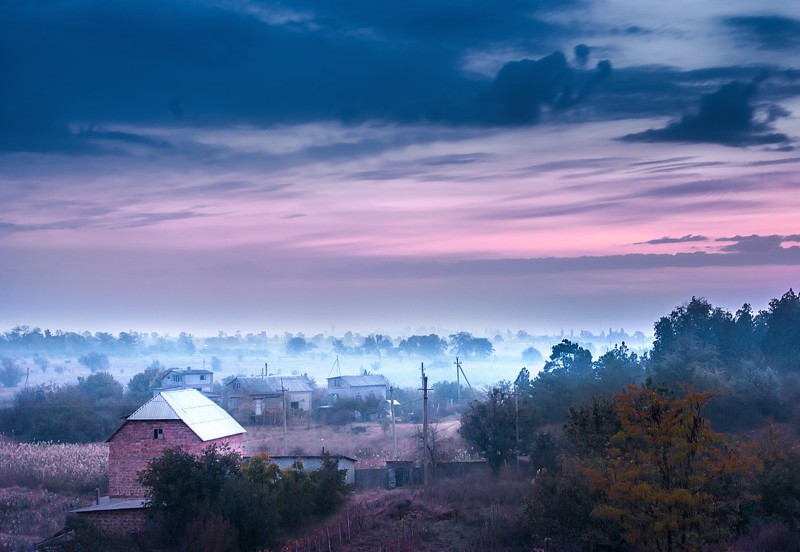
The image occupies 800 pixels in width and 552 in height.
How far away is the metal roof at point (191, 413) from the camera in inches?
1603

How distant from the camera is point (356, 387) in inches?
3787

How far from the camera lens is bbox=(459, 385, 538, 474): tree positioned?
4819 cm

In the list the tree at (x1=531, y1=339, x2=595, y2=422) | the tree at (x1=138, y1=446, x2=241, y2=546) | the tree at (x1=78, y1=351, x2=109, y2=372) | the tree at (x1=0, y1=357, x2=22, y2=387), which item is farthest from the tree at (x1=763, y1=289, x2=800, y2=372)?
the tree at (x1=78, y1=351, x2=109, y2=372)

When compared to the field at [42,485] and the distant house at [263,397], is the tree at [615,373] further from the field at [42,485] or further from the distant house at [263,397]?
the field at [42,485]

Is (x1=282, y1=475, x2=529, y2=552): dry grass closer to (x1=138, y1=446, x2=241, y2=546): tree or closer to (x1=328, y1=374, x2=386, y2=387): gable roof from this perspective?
(x1=138, y1=446, x2=241, y2=546): tree

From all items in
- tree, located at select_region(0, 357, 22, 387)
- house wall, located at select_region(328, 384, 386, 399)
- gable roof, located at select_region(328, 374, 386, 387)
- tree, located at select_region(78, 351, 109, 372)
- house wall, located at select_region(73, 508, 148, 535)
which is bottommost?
house wall, located at select_region(73, 508, 148, 535)

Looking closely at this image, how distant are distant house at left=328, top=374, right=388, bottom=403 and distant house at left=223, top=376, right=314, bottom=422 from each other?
369 cm

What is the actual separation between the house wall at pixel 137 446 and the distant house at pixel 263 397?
31.0 meters

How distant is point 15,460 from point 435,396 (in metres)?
58.2

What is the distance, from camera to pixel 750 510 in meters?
29.5

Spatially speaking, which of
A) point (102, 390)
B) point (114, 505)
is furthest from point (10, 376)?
point (114, 505)

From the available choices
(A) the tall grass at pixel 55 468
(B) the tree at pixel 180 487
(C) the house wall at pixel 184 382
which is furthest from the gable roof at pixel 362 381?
(B) the tree at pixel 180 487

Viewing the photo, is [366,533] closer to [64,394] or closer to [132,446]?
[132,446]

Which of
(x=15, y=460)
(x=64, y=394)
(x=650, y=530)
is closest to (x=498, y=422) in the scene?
(x=650, y=530)
